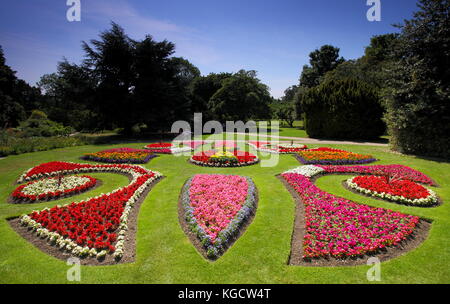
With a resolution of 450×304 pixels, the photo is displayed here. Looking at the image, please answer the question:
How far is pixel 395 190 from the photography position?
8.88 meters

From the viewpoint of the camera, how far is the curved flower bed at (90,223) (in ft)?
18.4

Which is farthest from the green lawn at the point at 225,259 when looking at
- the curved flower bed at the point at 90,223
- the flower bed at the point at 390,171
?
the flower bed at the point at 390,171

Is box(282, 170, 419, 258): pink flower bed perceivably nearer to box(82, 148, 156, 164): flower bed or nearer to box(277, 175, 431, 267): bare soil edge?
box(277, 175, 431, 267): bare soil edge

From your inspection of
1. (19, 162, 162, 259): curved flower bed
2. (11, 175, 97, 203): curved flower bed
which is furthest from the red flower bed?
(11, 175, 97, 203): curved flower bed

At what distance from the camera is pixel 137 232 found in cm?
643

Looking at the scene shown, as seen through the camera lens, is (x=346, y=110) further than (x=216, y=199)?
Yes

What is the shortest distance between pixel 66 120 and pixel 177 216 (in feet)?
151

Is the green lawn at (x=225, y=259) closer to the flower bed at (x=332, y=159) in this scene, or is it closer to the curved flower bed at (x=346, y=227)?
the curved flower bed at (x=346, y=227)

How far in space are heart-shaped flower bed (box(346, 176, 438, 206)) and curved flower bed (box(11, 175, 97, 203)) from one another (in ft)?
37.3

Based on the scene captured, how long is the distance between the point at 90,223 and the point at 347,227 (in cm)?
728

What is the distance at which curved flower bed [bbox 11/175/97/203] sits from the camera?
8680 millimetres

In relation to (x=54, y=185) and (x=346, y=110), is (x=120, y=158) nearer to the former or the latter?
(x=54, y=185)

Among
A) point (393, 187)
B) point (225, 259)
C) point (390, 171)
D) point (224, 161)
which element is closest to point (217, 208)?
point (225, 259)
